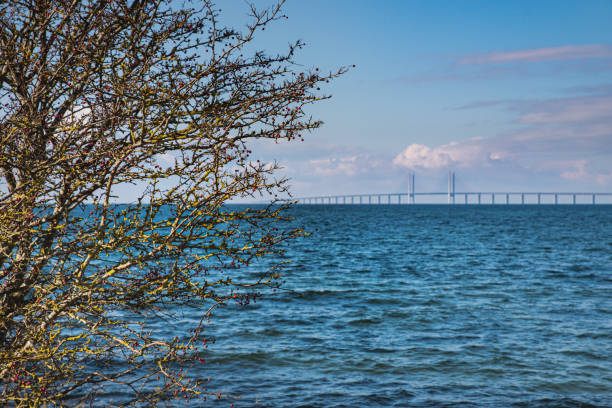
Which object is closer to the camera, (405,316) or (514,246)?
(405,316)

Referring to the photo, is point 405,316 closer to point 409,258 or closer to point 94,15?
point 94,15

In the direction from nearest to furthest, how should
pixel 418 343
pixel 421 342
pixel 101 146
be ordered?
pixel 101 146 < pixel 418 343 < pixel 421 342

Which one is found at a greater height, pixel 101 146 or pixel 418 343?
pixel 101 146

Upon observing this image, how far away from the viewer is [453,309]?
24219 mm

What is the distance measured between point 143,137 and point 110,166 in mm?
578

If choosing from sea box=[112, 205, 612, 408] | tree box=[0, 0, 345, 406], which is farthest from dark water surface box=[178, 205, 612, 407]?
tree box=[0, 0, 345, 406]

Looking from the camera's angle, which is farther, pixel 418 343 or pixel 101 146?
pixel 418 343

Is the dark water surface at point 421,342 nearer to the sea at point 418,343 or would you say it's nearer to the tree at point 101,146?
the sea at point 418,343

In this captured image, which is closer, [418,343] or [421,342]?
[418,343]

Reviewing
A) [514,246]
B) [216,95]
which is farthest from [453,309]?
[514,246]

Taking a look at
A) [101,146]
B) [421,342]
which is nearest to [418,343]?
[421,342]

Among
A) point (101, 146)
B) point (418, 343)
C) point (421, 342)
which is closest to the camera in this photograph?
point (101, 146)

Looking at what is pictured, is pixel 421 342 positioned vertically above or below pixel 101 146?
below

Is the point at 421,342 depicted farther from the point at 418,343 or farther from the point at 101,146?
the point at 101,146
